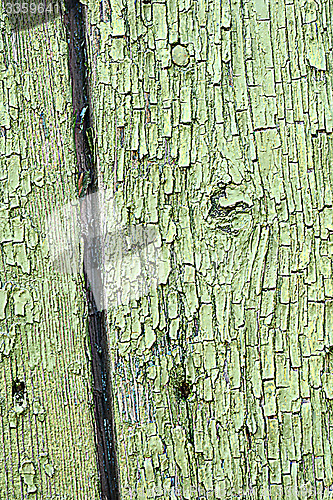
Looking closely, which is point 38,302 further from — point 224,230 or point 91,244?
point 224,230

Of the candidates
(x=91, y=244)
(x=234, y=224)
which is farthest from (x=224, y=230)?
(x=91, y=244)

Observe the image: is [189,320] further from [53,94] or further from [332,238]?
[53,94]
